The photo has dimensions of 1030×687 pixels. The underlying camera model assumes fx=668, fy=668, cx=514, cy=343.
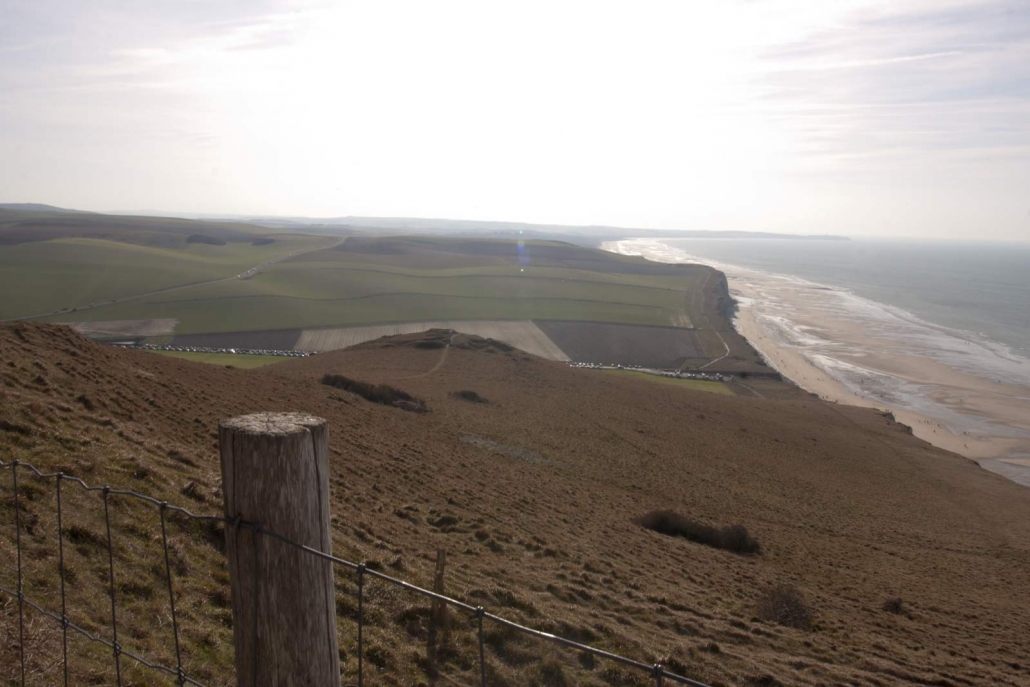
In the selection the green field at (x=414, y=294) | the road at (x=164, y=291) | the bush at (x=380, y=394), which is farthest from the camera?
the green field at (x=414, y=294)

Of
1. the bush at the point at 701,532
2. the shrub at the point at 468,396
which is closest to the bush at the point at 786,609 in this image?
the bush at the point at 701,532

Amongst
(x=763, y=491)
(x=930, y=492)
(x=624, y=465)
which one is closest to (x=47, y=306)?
(x=624, y=465)

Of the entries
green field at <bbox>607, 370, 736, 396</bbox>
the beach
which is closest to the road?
green field at <bbox>607, 370, 736, 396</bbox>

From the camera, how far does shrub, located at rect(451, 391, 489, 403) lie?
3209 centimetres

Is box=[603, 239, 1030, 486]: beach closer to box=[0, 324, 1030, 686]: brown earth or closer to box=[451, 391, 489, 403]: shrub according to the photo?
box=[0, 324, 1030, 686]: brown earth

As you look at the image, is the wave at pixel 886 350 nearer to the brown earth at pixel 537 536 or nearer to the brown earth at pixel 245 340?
the brown earth at pixel 537 536

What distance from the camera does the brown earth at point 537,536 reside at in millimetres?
7121

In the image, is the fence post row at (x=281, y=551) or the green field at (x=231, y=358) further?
the green field at (x=231, y=358)

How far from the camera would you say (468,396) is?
32.5m

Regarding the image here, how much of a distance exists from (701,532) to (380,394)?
15.1 m

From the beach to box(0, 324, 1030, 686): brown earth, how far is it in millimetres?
11850

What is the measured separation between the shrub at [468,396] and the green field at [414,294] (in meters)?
33.1

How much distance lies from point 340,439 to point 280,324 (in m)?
46.5

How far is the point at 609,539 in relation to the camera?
50.0ft
